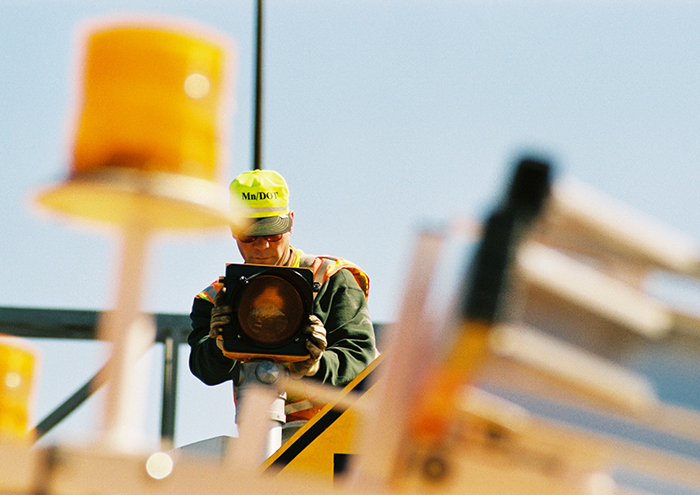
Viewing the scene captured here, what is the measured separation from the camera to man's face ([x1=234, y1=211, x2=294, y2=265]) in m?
3.34

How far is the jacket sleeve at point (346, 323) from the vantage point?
3230 mm

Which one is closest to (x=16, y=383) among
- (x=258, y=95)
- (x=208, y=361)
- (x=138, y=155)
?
(x=138, y=155)

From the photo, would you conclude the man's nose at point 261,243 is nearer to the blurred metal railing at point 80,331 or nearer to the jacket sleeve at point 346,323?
the jacket sleeve at point 346,323

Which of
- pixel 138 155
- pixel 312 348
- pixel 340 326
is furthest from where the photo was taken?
pixel 340 326

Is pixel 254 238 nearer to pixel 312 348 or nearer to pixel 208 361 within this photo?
pixel 208 361

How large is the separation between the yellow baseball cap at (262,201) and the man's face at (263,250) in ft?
0.14

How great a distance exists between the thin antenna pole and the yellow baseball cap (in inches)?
146

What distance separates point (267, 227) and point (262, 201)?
0.10 metres

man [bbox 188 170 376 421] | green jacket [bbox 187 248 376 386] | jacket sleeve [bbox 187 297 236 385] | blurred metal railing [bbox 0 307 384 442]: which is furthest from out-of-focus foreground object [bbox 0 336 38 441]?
blurred metal railing [bbox 0 307 384 442]

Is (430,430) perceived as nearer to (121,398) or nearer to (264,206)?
(121,398)

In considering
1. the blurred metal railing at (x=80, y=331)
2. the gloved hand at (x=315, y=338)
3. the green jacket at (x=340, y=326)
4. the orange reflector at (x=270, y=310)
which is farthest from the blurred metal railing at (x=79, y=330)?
the orange reflector at (x=270, y=310)

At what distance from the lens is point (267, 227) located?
332 cm

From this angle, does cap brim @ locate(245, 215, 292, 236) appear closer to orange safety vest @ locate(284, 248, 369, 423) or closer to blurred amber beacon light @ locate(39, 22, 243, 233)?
orange safety vest @ locate(284, 248, 369, 423)

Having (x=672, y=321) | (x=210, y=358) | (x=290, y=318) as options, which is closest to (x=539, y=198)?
(x=672, y=321)
